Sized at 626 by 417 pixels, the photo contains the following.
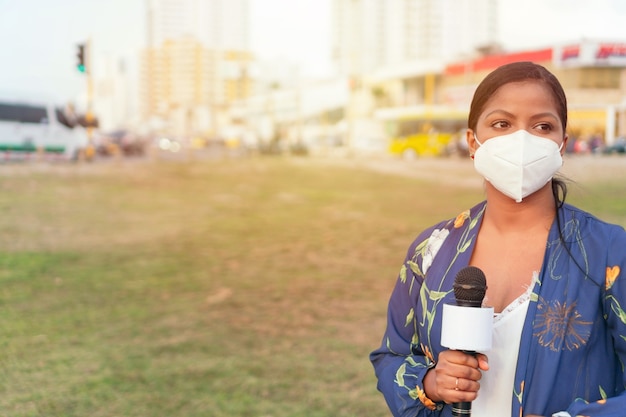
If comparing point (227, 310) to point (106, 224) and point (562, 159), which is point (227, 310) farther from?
point (562, 159)

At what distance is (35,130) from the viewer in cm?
1270

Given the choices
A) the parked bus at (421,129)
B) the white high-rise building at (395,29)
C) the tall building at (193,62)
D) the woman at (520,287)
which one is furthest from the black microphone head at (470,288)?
the white high-rise building at (395,29)

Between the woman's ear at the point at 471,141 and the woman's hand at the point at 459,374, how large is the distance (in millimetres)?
457

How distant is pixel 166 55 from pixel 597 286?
57.3 ft

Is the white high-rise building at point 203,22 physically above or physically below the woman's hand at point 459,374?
above

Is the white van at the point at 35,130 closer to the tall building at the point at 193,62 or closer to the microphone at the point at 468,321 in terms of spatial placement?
the tall building at the point at 193,62

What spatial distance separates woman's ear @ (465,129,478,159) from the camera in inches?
61.5

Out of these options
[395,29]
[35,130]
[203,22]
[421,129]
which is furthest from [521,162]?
[395,29]

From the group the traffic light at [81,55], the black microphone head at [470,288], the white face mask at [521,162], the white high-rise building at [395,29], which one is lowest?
the black microphone head at [470,288]

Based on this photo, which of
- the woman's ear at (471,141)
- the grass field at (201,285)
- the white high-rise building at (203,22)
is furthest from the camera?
the white high-rise building at (203,22)

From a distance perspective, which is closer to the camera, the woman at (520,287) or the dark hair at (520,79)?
the woman at (520,287)

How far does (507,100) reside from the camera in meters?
1.46

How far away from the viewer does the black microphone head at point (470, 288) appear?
4.14 feet

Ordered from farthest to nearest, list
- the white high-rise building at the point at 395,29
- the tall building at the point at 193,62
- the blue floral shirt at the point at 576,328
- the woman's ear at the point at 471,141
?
1. the white high-rise building at the point at 395,29
2. the tall building at the point at 193,62
3. the woman's ear at the point at 471,141
4. the blue floral shirt at the point at 576,328
